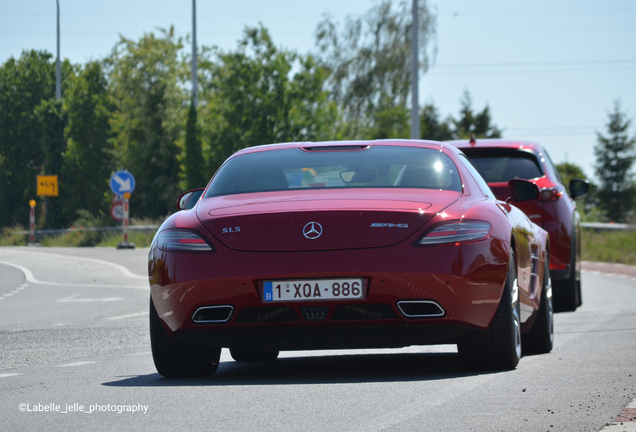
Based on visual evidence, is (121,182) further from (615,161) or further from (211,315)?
(615,161)

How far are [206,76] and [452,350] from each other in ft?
219

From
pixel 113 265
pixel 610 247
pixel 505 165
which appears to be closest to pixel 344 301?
pixel 505 165

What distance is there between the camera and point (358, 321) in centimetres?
568

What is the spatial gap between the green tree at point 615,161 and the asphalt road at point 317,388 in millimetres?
74661

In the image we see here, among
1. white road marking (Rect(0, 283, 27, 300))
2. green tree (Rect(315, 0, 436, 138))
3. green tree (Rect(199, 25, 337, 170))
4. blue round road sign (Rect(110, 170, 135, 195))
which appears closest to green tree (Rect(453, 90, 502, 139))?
green tree (Rect(315, 0, 436, 138))

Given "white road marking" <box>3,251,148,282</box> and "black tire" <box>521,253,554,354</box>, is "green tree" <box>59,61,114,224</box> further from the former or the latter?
"black tire" <box>521,253,554,354</box>

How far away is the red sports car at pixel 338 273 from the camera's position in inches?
221

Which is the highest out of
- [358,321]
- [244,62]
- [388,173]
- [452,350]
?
[244,62]

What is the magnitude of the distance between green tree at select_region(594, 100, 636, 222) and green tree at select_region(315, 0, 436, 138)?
2704 cm

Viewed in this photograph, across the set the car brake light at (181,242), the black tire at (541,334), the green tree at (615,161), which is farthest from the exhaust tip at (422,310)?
the green tree at (615,161)

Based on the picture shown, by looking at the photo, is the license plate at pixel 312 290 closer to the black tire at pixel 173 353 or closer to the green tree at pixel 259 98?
the black tire at pixel 173 353

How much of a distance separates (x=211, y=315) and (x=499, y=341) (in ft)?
5.34

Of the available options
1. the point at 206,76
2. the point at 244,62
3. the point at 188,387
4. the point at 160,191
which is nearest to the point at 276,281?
the point at 188,387

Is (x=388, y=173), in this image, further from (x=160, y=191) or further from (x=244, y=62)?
(x=160, y=191)
